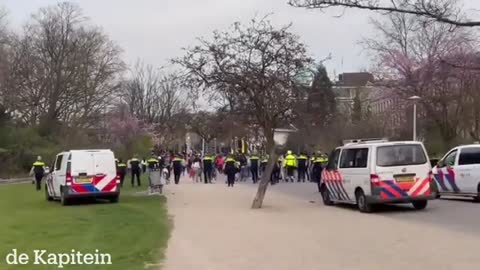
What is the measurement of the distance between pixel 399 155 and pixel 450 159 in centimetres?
546

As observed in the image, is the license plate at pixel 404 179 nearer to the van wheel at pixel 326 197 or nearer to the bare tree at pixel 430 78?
the van wheel at pixel 326 197

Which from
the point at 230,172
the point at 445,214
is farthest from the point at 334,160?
the point at 230,172

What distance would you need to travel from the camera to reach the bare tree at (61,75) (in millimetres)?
62562

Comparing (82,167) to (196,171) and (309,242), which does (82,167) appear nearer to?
(309,242)

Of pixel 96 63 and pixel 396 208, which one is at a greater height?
pixel 96 63

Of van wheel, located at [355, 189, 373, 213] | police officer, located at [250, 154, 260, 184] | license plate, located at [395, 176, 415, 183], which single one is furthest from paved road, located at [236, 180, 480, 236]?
police officer, located at [250, 154, 260, 184]

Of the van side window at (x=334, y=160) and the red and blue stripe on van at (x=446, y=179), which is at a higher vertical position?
the van side window at (x=334, y=160)

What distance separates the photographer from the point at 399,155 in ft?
61.0

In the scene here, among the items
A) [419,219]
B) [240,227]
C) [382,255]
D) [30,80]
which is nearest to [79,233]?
[240,227]

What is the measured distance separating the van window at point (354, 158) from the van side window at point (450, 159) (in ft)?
15.2

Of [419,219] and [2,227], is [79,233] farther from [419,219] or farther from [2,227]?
[419,219]

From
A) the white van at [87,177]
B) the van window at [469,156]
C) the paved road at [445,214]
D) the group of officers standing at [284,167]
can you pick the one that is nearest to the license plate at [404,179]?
the paved road at [445,214]

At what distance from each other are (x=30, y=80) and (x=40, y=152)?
8656 mm

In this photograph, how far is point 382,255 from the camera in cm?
1078
